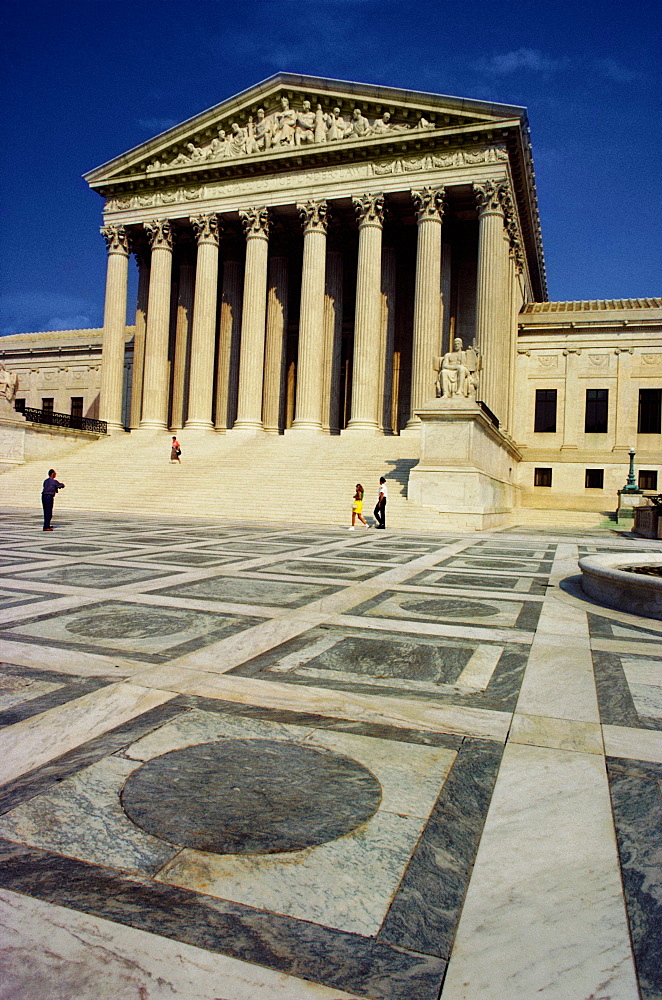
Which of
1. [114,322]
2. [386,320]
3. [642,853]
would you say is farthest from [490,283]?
[642,853]

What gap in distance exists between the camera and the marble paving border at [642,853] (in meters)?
1.66

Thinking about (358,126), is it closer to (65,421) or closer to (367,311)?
(367,311)

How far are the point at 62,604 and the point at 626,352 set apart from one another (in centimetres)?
3650

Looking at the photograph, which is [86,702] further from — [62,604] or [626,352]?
[626,352]

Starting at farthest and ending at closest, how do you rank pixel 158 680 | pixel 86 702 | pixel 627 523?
pixel 627 523 → pixel 158 680 → pixel 86 702

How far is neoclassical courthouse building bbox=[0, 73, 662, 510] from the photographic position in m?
31.2

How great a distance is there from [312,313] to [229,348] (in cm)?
760

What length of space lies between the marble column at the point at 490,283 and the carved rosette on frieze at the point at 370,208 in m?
4.81

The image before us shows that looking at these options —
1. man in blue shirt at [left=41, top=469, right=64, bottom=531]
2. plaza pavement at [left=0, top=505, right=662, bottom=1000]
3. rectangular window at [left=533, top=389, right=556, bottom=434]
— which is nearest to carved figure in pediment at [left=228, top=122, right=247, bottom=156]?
rectangular window at [left=533, top=389, right=556, bottom=434]

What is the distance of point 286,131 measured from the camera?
1347 inches

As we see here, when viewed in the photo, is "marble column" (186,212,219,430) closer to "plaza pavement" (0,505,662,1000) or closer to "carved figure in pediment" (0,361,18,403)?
"carved figure in pediment" (0,361,18,403)

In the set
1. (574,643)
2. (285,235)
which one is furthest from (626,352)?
(574,643)

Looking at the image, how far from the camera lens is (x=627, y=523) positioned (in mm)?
26484

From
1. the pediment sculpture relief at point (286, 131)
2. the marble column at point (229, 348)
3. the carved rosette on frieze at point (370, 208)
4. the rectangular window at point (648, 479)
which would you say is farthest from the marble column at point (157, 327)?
the rectangular window at point (648, 479)
